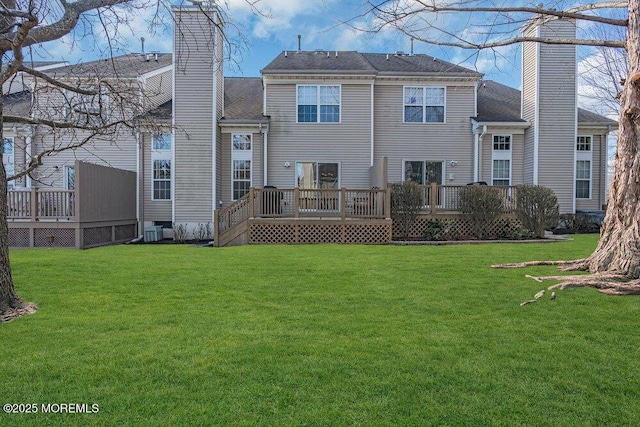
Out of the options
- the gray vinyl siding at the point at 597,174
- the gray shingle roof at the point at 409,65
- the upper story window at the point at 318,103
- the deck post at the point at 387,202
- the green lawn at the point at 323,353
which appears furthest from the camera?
the gray vinyl siding at the point at 597,174

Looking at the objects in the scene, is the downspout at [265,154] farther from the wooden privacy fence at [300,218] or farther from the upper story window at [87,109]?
the upper story window at [87,109]

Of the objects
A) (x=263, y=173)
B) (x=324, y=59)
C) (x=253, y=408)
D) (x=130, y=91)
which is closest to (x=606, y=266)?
(x=253, y=408)

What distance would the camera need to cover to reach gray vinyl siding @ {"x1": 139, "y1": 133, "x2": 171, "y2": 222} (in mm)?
16188

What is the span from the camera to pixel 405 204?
1327cm

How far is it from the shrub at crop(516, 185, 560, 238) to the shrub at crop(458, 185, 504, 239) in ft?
2.23

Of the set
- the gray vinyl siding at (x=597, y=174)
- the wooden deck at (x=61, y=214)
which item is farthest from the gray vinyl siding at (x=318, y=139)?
the gray vinyl siding at (x=597, y=174)

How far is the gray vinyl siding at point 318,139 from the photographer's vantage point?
16.1 meters

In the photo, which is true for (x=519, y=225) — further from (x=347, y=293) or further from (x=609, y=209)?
(x=347, y=293)

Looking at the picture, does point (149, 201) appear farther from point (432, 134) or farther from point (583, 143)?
point (583, 143)

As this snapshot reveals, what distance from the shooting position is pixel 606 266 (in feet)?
21.6

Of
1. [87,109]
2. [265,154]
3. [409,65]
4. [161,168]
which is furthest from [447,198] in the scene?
[161,168]

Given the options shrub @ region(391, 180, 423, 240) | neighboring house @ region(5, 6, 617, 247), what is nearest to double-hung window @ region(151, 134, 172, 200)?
neighboring house @ region(5, 6, 617, 247)

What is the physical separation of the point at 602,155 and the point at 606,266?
1346 centimetres

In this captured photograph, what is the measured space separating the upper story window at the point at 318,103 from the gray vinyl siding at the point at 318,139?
20 centimetres
